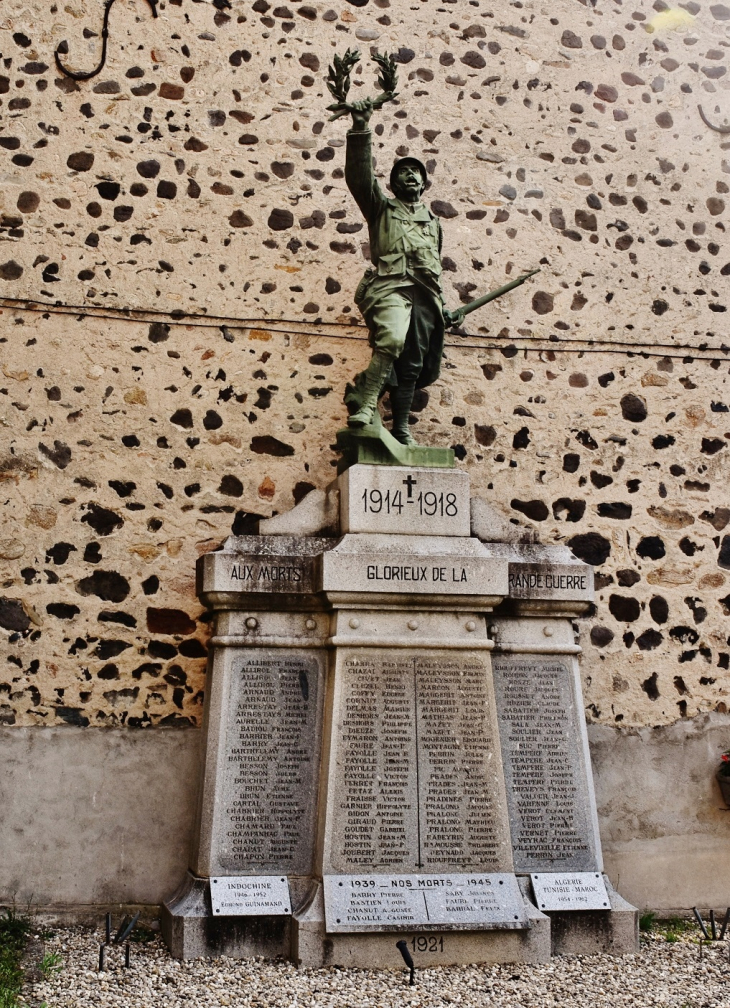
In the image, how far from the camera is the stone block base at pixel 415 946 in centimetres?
440

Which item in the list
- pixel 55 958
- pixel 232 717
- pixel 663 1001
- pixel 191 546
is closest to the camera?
pixel 663 1001

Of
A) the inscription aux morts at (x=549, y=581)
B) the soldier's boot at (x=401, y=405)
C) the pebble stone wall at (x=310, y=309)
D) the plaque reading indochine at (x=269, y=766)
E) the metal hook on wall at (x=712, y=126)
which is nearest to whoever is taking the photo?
the plaque reading indochine at (x=269, y=766)

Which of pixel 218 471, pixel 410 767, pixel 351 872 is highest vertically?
pixel 218 471

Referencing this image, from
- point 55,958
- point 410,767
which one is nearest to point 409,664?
point 410,767

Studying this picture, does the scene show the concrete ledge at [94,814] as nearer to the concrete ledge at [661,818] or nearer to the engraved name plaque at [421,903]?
the engraved name plaque at [421,903]

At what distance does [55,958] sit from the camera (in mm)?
4488

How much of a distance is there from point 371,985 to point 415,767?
2.95ft

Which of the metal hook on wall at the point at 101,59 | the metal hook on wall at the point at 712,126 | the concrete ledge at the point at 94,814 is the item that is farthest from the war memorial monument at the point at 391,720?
the metal hook on wall at the point at 712,126

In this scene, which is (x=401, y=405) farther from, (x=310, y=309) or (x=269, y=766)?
(x=269, y=766)

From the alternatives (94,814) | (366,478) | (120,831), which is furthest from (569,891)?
(94,814)

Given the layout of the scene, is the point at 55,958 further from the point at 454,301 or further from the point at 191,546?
the point at 454,301

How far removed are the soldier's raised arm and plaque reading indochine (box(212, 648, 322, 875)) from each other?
83.4 inches

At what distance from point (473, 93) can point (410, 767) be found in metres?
4.20

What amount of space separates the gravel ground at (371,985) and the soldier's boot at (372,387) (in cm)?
240
